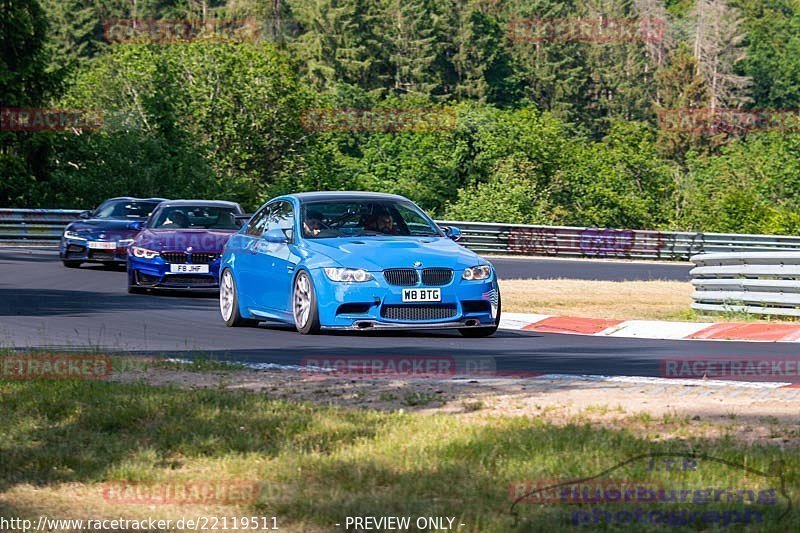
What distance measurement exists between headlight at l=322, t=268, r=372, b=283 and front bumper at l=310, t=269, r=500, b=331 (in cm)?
5

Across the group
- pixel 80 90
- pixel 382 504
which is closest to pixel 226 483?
pixel 382 504

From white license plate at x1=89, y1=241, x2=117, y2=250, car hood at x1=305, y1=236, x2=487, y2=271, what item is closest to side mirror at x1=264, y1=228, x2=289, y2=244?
car hood at x1=305, y1=236, x2=487, y2=271

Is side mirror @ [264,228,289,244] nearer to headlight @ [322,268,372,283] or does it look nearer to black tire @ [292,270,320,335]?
black tire @ [292,270,320,335]

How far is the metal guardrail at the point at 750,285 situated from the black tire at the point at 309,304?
22.8ft

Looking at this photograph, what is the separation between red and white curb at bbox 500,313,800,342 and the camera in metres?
16.7

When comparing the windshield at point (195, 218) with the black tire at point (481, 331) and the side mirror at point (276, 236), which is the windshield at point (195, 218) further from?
the black tire at point (481, 331)

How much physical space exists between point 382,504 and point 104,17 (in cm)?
9872

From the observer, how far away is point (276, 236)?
15.9 m

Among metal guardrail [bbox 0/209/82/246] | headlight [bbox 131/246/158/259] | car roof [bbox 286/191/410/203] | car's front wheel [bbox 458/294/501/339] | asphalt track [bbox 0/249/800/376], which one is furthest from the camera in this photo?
metal guardrail [bbox 0/209/82/246]

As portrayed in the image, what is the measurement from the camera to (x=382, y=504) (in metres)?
6.25

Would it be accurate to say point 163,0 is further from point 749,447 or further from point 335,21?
point 749,447

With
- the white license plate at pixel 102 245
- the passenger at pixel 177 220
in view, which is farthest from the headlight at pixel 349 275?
the white license plate at pixel 102 245

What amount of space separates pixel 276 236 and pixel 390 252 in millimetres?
1657

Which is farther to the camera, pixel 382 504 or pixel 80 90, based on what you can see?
pixel 80 90
